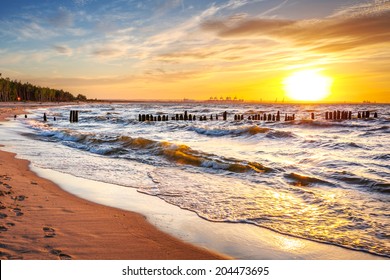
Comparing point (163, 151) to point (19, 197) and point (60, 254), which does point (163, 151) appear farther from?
point (60, 254)

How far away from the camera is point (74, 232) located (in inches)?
199

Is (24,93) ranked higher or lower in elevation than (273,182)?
higher

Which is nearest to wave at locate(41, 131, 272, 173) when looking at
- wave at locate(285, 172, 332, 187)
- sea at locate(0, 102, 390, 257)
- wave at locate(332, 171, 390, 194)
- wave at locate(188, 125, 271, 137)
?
sea at locate(0, 102, 390, 257)

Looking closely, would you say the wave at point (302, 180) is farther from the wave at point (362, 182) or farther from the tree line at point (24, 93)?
the tree line at point (24, 93)

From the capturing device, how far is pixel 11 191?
7.07m

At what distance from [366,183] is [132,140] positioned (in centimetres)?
1274

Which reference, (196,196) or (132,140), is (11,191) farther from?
(132,140)

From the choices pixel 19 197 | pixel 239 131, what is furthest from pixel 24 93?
pixel 19 197

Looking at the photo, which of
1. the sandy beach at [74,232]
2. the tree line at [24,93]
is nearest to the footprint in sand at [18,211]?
the sandy beach at [74,232]

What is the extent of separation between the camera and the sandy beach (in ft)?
14.2

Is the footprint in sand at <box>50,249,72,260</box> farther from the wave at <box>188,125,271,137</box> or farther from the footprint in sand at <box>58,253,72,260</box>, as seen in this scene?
the wave at <box>188,125,271,137</box>
